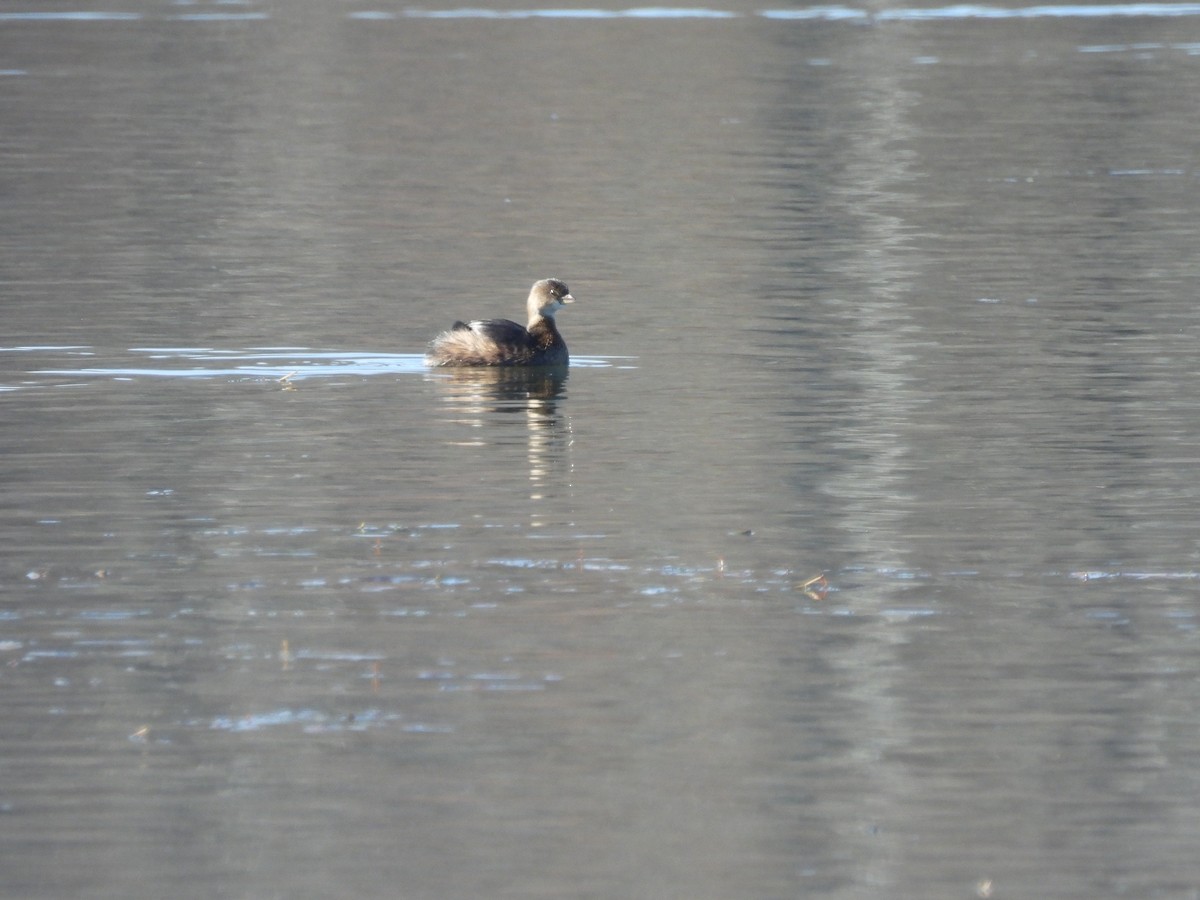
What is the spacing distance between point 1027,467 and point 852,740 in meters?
5.15

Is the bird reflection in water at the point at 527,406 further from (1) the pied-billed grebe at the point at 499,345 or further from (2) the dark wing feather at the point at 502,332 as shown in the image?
(2) the dark wing feather at the point at 502,332

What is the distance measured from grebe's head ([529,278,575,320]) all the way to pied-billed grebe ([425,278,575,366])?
14 cm

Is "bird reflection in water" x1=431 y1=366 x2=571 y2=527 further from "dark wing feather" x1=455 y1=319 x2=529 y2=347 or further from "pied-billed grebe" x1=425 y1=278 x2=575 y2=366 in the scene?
"dark wing feather" x1=455 y1=319 x2=529 y2=347

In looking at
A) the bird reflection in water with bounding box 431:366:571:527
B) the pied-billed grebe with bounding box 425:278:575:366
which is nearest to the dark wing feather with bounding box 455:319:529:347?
the pied-billed grebe with bounding box 425:278:575:366

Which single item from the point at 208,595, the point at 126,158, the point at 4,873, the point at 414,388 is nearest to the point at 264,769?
the point at 4,873

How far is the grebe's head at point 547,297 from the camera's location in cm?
1817

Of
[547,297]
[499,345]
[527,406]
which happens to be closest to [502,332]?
[499,345]

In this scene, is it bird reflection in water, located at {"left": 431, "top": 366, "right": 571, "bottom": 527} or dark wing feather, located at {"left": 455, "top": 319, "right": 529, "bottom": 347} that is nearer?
bird reflection in water, located at {"left": 431, "top": 366, "right": 571, "bottom": 527}

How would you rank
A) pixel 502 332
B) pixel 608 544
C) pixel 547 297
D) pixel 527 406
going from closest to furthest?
pixel 608 544, pixel 527 406, pixel 502 332, pixel 547 297

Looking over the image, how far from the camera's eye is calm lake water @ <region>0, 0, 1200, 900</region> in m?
8.09

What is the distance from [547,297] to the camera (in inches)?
717

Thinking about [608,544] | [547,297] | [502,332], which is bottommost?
[608,544]

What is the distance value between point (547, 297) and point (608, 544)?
21.3ft

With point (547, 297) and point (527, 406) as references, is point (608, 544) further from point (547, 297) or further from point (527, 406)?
point (547, 297)
